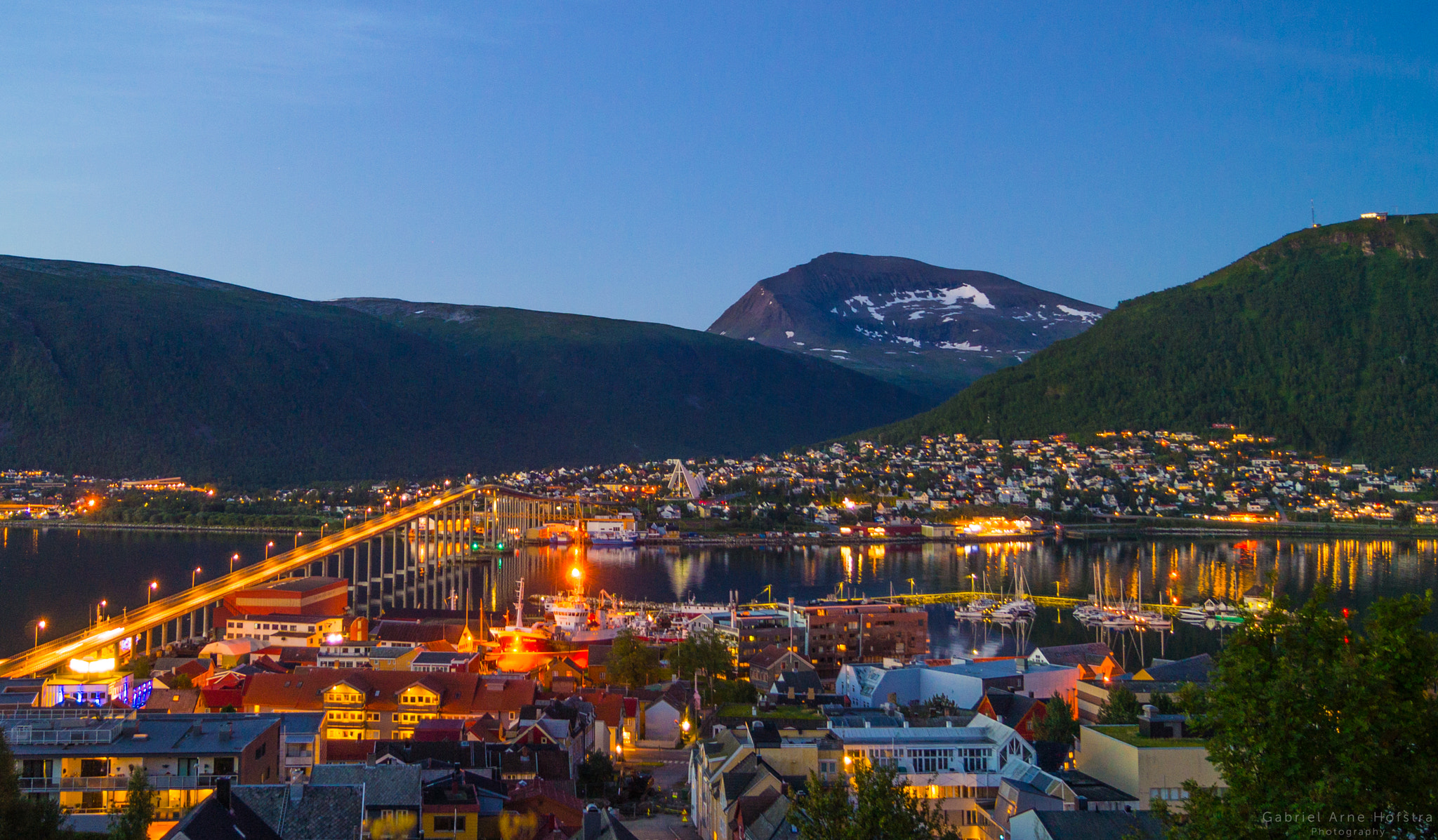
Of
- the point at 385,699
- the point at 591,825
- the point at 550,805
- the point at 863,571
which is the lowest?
the point at 863,571

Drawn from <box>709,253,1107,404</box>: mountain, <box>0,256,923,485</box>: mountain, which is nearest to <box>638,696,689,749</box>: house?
<box>0,256,923,485</box>: mountain

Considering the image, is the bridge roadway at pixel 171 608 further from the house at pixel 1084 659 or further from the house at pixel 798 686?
the house at pixel 1084 659

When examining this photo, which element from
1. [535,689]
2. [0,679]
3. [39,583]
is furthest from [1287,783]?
[39,583]

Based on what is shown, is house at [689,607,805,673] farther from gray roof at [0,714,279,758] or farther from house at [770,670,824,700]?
gray roof at [0,714,279,758]

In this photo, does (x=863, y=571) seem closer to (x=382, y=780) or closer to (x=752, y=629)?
(x=752, y=629)

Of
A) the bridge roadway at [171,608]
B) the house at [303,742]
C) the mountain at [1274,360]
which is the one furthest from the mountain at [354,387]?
the house at [303,742]

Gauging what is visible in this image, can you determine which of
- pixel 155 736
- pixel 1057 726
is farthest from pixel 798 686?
pixel 155 736
